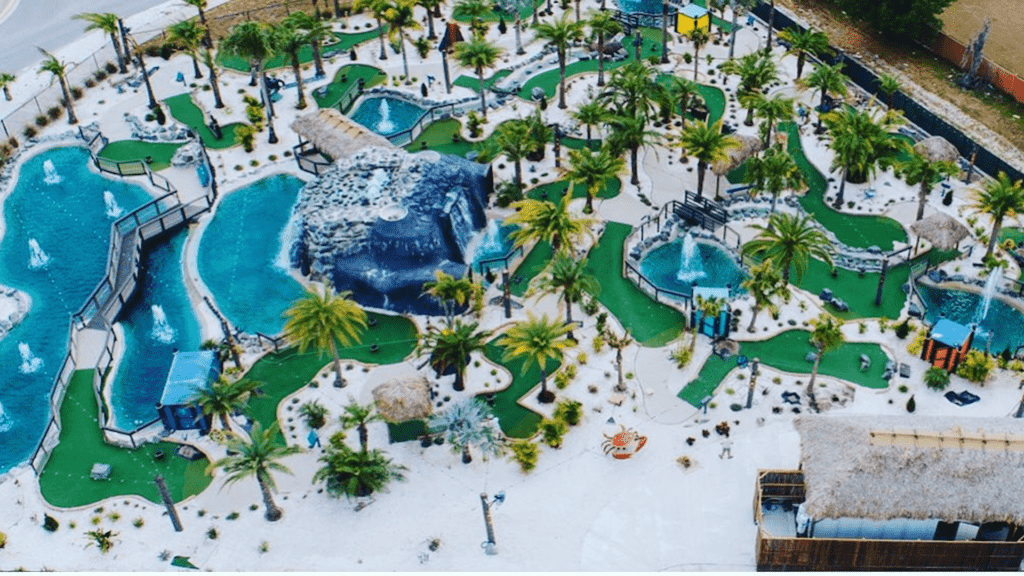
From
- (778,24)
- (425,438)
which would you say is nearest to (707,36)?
(778,24)

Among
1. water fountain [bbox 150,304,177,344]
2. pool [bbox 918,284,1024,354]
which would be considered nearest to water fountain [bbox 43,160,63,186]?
water fountain [bbox 150,304,177,344]

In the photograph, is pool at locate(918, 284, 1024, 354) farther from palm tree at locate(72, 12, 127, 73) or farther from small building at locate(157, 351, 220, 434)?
palm tree at locate(72, 12, 127, 73)

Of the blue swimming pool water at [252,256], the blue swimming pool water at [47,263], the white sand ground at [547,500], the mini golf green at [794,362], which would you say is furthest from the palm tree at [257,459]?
the mini golf green at [794,362]

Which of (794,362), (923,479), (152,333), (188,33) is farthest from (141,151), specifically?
(923,479)

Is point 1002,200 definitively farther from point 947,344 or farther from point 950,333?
point 947,344

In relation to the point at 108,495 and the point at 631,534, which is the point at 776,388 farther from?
the point at 108,495

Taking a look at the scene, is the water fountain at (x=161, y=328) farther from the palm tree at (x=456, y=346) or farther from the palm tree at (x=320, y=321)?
the palm tree at (x=456, y=346)
